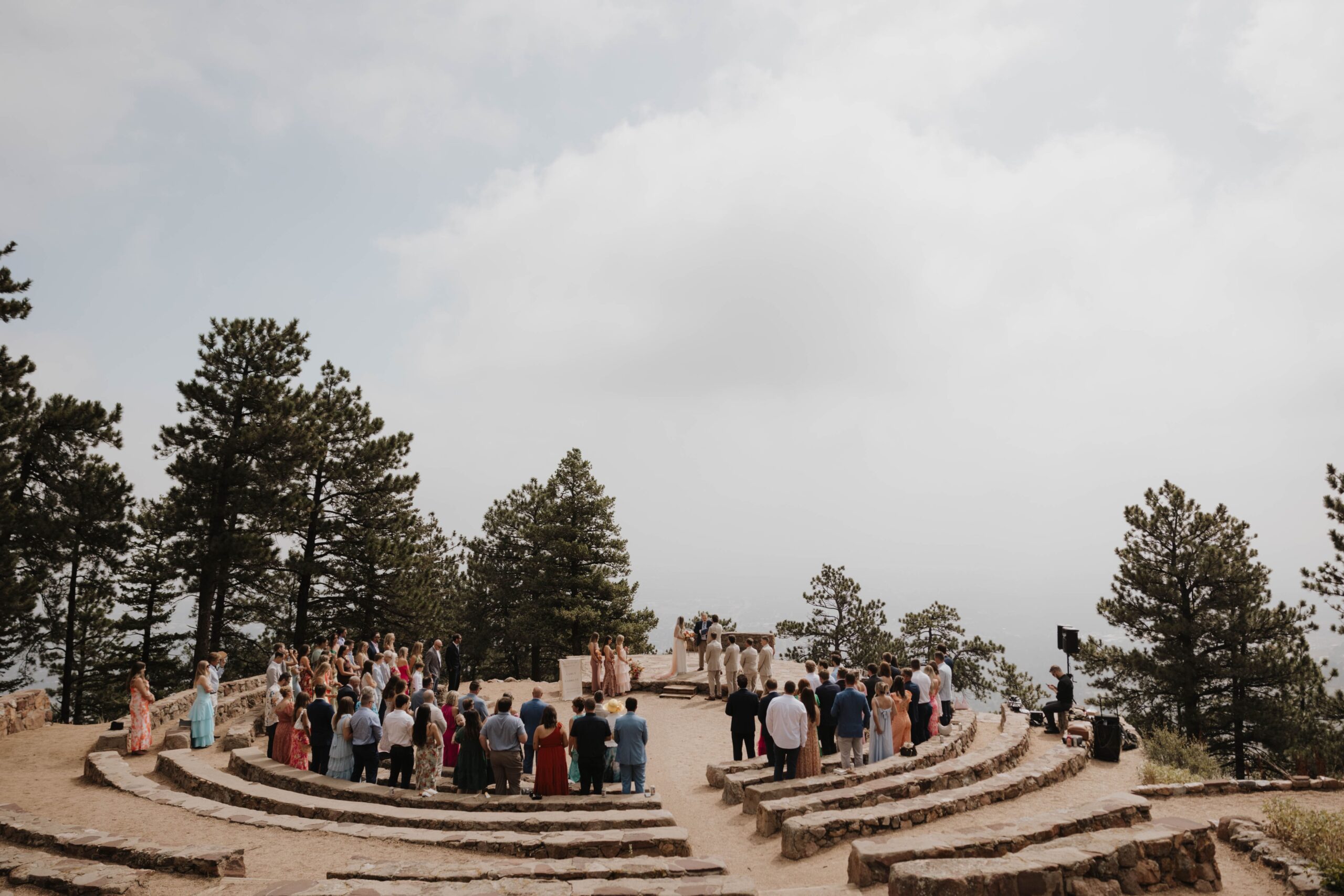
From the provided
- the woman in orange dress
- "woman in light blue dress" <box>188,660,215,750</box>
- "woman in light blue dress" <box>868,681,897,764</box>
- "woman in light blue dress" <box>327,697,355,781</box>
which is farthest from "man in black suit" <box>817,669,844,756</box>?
"woman in light blue dress" <box>188,660,215,750</box>

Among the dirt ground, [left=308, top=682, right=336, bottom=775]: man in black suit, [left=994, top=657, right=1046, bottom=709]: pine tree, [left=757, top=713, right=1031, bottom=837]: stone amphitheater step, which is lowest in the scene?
[left=994, top=657, right=1046, bottom=709]: pine tree

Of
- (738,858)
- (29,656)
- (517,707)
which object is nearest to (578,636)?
(517,707)

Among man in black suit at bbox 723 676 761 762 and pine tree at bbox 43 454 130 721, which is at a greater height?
pine tree at bbox 43 454 130 721

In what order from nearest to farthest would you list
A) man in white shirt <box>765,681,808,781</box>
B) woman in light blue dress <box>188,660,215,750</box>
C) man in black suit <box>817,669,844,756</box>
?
man in white shirt <box>765,681,808,781</box>
man in black suit <box>817,669,844,756</box>
woman in light blue dress <box>188,660,215,750</box>

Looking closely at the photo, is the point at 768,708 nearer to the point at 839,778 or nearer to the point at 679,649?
the point at 839,778

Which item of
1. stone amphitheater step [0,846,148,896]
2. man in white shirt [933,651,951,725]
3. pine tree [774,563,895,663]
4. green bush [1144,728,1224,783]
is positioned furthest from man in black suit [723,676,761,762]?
pine tree [774,563,895,663]

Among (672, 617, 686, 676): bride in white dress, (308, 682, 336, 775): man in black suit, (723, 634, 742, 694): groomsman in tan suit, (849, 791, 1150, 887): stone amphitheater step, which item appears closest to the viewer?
(849, 791, 1150, 887): stone amphitheater step

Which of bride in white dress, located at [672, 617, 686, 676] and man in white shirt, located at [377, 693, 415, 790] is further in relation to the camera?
bride in white dress, located at [672, 617, 686, 676]

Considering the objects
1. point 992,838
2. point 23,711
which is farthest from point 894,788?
point 23,711

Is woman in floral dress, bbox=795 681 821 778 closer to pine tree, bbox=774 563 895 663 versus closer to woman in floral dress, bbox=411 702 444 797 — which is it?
woman in floral dress, bbox=411 702 444 797

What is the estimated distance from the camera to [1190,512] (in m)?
28.4

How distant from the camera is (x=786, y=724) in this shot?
35.5 feet

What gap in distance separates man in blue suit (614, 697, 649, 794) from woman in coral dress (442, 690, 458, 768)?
320 centimetres

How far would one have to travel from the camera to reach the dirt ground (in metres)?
7.97
